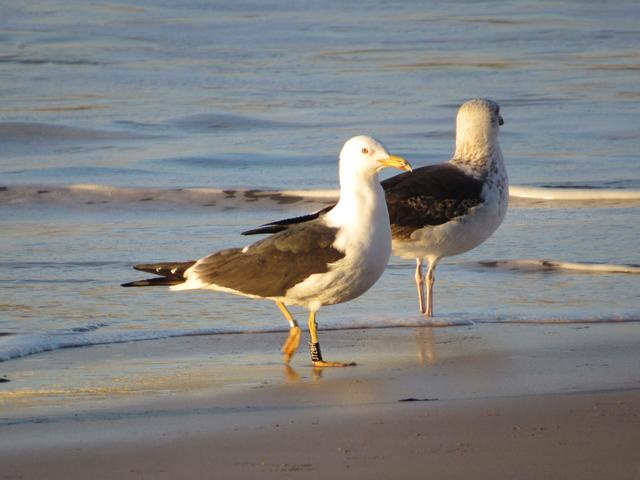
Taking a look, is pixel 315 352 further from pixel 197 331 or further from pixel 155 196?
pixel 155 196

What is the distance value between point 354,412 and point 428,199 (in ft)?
10.8

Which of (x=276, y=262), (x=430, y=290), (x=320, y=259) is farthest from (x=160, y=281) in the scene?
(x=430, y=290)

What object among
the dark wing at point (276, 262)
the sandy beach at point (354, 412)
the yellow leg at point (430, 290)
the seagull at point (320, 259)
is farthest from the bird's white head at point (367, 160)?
the yellow leg at point (430, 290)

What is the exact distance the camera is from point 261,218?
11.5 metres

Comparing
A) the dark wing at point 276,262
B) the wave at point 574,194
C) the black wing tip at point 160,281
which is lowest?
the wave at point 574,194

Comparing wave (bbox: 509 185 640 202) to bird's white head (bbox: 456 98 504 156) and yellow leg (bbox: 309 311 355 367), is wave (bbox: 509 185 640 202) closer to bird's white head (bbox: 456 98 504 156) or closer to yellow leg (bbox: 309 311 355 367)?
bird's white head (bbox: 456 98 504 156)

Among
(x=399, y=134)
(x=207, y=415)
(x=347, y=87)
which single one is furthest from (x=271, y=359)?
(x=347, y=87)

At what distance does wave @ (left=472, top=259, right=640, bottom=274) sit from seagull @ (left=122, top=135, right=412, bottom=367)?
96.3 inches

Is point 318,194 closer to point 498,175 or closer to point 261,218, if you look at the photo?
point 261,218

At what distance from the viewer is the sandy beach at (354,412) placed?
14.9 ft

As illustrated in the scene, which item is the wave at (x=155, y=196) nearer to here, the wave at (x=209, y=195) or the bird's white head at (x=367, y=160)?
the wave at (x=209, y=195)

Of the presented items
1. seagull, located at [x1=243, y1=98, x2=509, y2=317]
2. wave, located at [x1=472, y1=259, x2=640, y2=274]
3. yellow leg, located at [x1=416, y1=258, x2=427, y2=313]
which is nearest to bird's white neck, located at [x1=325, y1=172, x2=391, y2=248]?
yellow leg, located at [x1=416, y1=258, x2=427, y2=313]

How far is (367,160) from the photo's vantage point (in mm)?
6832

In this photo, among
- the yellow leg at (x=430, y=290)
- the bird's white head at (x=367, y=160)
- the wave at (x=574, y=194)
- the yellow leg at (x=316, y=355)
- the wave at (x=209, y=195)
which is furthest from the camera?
the wave at (x=209, y=195)
